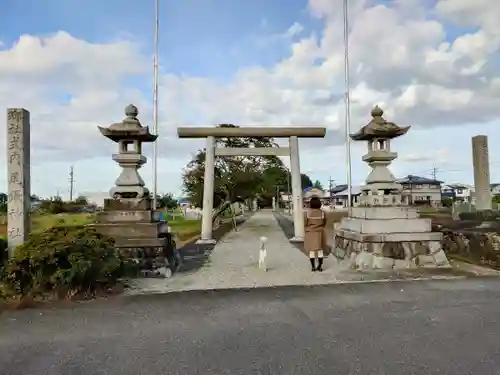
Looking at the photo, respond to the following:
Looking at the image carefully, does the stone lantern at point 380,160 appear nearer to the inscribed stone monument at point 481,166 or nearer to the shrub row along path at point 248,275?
the shrub row along path at point 248,275

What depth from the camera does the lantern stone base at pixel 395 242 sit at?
29.3 feet

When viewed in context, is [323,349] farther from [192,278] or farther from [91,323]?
[192,278]

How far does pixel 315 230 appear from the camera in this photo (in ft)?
28.6

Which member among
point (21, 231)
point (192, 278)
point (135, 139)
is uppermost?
point (135, 139)

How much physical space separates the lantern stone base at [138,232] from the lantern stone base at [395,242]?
4.29 meters

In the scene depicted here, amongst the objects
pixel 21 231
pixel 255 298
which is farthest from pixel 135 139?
pixel 255 298

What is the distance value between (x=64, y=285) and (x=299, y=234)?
11215mm

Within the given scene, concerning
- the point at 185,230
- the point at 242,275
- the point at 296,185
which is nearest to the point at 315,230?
the point at 242,275

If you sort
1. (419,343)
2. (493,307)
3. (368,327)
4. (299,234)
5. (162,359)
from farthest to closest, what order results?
(299,234) → (493,307) → (368,327) → (419,343) → (162,359)

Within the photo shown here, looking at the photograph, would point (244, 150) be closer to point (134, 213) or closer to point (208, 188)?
point (208, 188)

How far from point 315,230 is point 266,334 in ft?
14.6

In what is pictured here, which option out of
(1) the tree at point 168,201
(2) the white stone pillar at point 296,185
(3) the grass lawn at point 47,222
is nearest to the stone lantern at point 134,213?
(2) the white stone pillar at point 296,185

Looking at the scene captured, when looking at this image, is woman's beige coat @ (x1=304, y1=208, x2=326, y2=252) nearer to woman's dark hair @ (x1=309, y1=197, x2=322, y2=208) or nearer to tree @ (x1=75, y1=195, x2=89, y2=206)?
woman's dark hair @ (x1=309, y1=197, x2=322, y2=208)

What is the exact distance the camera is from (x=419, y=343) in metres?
4.12
